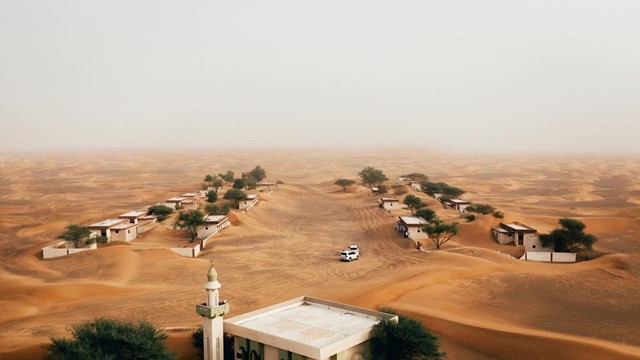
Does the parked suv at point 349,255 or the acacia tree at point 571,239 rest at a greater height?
the acacia tree at point 571,239

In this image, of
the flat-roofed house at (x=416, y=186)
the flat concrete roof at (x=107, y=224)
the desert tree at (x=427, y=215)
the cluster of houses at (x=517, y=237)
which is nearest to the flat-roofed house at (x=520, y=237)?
the cluster of houses at (x=517, y=237)

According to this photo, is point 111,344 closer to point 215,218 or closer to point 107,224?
point 107,224

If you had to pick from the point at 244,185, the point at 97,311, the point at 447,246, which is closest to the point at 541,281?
the point at 447,246

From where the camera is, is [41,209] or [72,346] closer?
[72,346]

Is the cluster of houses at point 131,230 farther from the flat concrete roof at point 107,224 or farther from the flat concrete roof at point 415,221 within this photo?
the flat concrete roof at point 415,221

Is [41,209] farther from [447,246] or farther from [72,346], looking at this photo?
[72,346]

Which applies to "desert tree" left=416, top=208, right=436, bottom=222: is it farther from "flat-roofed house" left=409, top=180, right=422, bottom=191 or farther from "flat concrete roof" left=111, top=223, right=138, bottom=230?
"flat-roofed house" left=409, top=180, right=422, bottom=191
